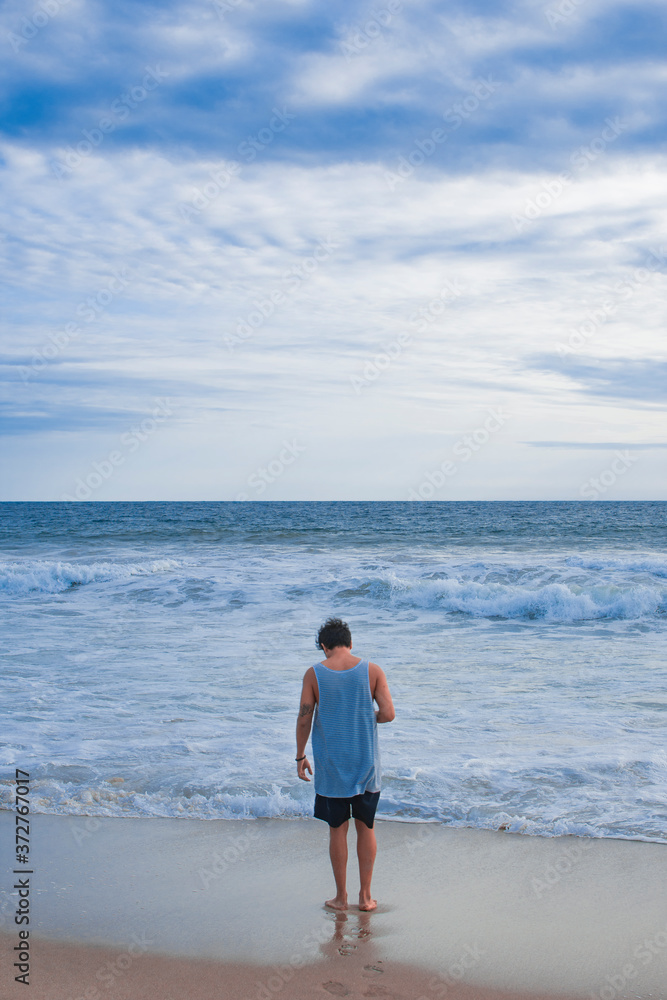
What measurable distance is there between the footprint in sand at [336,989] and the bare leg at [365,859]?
0.66m

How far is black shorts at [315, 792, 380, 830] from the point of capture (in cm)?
410

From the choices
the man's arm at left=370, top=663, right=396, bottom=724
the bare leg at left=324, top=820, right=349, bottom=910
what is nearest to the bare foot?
the bare leg at left=324, top=820, right=349, bottom=910

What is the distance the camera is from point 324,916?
4090mm

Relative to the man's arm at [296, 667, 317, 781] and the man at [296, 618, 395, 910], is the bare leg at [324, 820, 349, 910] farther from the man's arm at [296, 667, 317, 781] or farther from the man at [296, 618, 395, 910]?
the man's arm at [296, 667, 317, 781]

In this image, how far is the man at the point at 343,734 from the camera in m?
4.05

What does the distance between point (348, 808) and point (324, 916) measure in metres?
0.58

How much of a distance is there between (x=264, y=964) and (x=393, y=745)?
3.47 meters

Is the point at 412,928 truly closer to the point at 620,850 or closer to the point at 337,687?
the point at 337,687

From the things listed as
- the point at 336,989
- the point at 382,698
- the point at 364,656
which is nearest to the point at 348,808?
the point at 382,698

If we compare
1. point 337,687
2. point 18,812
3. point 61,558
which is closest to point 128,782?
Result: point 18,812

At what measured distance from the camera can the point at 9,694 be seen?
29.7ft

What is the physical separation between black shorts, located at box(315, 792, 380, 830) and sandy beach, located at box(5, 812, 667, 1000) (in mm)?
507

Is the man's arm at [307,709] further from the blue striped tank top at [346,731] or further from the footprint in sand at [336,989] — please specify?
the footprint in sand at [336,989]

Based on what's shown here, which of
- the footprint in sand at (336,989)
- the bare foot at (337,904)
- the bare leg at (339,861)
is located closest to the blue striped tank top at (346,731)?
the bare leg at (339,861)
